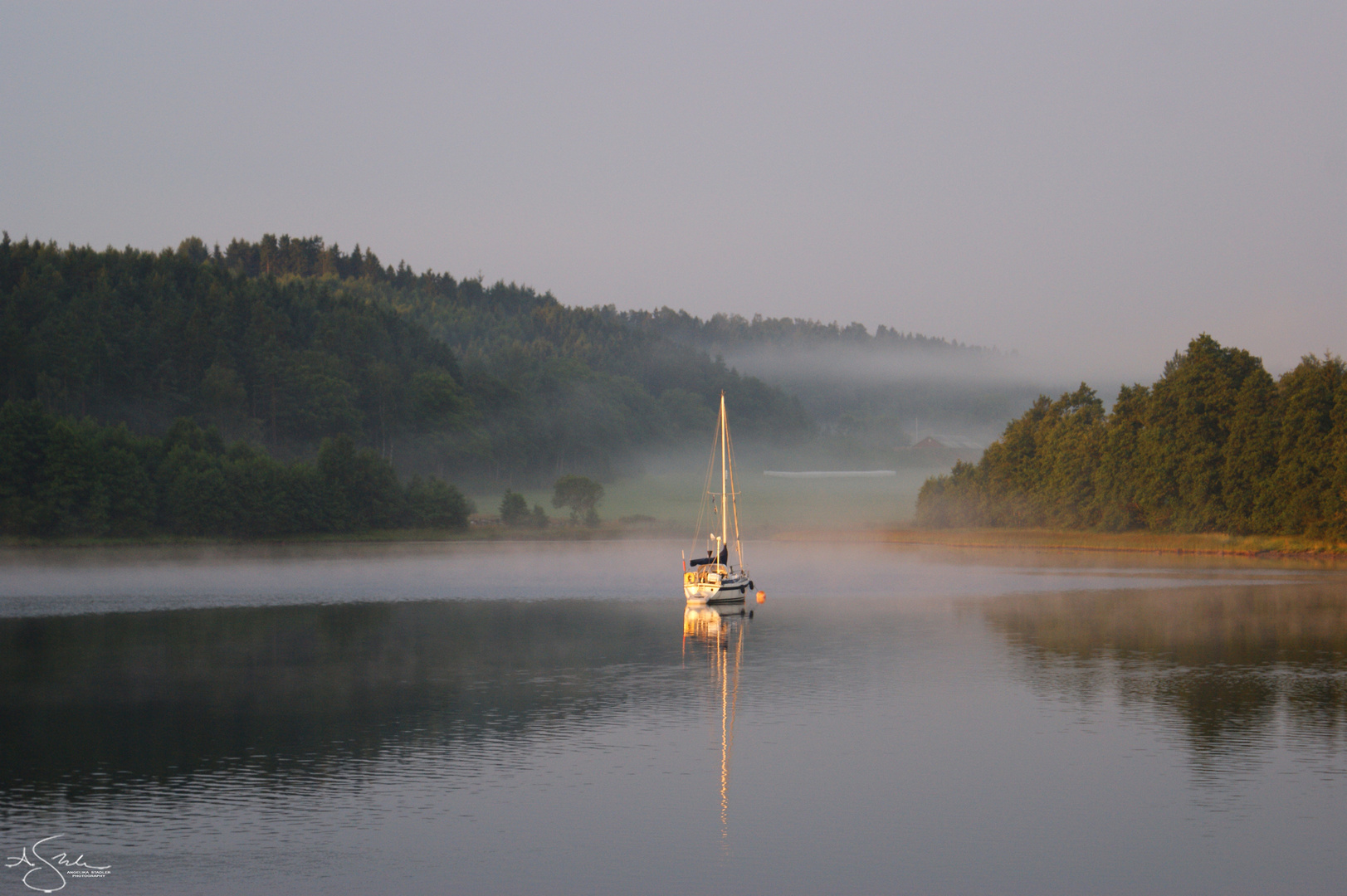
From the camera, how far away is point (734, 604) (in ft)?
239

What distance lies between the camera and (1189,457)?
406 feet

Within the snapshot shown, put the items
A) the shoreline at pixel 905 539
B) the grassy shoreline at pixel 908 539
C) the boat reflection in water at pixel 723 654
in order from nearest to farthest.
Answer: the boat reflection in water at pixel 723 654 < the shoreline at pixel 905 539 < the grassy shoreline at pixel 908 539

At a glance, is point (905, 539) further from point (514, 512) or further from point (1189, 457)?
point (514, 512)

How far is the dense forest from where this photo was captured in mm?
109938

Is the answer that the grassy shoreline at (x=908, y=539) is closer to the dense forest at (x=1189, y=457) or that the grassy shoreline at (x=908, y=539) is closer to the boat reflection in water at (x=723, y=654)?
the dense forest at (x=1189, y=457)

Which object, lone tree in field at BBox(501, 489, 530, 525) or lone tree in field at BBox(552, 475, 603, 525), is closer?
lone tree in field at BBox(501, 489, 530, 525)

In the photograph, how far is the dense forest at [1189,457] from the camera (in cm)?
10994

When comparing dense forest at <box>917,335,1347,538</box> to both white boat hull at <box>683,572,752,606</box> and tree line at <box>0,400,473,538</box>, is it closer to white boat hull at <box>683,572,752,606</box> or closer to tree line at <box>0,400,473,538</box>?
white boat hull at <box>683,572,752,606</box>

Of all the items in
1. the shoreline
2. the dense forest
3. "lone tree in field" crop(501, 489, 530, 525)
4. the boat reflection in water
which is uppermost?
the dense forest

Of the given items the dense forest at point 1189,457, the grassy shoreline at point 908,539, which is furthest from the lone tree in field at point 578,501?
the dense forest at point 1189,457

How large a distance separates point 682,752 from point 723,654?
20.9 metres

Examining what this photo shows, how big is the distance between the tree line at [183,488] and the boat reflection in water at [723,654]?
93189 mm

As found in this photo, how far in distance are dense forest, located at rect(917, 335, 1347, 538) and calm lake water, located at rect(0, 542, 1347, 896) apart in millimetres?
45856

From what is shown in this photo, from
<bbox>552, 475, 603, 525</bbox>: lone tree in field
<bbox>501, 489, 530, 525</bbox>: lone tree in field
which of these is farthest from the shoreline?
<bbox>552, 475, 603, 525</bbox>: lone tree in field
